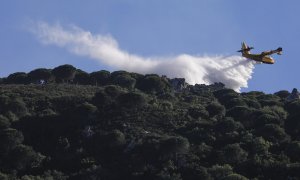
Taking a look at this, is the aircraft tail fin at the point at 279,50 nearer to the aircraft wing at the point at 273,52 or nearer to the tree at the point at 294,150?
the aircraft wing at the point at 273,52

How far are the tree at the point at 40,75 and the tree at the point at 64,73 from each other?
1278mm

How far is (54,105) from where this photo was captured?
110 meters

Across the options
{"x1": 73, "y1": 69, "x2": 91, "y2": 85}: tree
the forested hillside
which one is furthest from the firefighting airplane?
{"x1": 73, "y1": 69, "x2": 91, "y2": 85}: tree

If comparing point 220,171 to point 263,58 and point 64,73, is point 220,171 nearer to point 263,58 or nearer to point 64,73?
point 263,58

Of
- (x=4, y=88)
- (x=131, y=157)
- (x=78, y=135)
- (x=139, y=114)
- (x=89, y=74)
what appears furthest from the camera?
(x=89, y=74)

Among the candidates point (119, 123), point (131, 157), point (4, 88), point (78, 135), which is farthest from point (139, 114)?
point (4, 88)

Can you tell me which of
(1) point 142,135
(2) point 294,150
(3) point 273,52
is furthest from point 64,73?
(2) point 294,150

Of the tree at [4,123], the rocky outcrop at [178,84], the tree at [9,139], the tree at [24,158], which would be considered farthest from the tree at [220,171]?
the rocky outcrop at [178,84]

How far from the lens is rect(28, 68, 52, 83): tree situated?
142 meters

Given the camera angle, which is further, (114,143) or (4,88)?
(4,88)

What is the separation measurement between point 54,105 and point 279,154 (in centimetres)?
3579

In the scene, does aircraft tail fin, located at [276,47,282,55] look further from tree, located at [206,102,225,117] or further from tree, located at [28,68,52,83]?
tree, located at [28,68,52,83]

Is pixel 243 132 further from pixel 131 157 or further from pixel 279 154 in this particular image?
pixel 131 157

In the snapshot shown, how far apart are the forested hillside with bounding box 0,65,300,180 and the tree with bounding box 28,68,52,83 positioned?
15.1m
